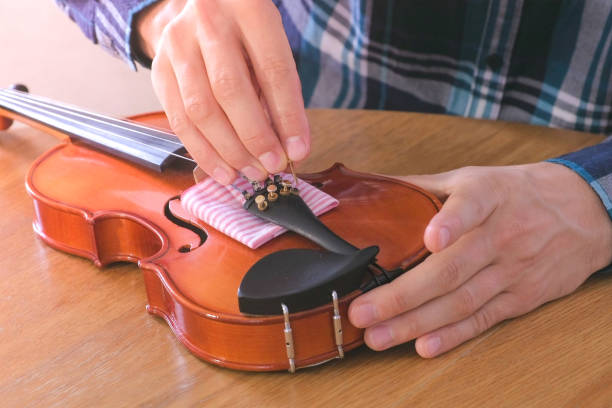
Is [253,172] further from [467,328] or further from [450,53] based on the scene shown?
[450,53]

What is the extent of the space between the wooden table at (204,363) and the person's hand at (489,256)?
0.9 inches

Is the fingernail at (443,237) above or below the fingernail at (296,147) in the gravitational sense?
below

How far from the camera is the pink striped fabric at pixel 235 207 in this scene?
89 cm

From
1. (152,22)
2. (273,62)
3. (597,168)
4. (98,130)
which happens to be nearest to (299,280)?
(273,62)

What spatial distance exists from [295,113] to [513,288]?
334 mm

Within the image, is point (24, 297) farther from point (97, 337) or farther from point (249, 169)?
point (249, 169)

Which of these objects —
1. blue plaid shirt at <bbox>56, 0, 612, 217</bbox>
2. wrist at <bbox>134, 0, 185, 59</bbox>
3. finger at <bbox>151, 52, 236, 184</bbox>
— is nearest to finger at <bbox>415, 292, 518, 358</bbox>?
finger at <bbox>151, 52, 236, 184</bbox>

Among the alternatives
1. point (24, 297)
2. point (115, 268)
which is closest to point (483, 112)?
point (115, 268)

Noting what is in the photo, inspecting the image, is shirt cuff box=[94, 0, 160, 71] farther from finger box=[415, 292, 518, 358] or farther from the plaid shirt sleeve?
finger box=[415, 292, 518, 358]

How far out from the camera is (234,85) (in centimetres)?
86

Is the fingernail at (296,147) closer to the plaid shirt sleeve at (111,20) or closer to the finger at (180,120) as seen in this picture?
the finger at (180,120)

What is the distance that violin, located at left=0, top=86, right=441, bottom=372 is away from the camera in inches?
29.8

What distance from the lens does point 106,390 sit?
2.54 ft

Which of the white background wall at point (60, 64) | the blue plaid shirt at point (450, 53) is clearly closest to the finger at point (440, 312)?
the blue plaid shirt at point (450, 53)
